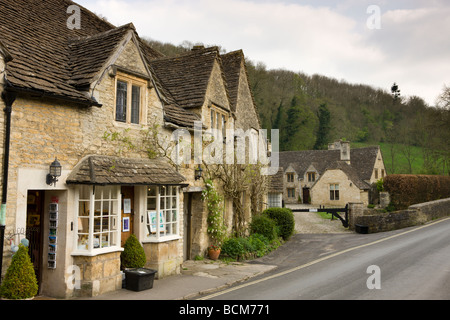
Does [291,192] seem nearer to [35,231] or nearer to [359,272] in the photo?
[359,272]

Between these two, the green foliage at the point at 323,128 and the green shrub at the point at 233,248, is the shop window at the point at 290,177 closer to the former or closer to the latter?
the green foliage at the point at 323,128

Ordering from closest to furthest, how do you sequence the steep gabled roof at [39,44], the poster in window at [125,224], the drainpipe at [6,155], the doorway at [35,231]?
the drainpipe at [6,155]
the steep gabled roof at [39,44]
the doorway at [35,231]
the poster in window at [125,224]

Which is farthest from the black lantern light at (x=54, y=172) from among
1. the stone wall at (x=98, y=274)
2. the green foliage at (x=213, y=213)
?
the green foliage at (x=213, y=213)

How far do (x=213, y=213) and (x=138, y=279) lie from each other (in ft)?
18.0

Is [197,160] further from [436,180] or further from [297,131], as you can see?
[297,131]

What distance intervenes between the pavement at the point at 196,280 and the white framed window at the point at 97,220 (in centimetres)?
119

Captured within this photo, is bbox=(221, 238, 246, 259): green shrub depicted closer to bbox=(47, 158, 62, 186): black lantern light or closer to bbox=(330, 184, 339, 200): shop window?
bbox=(47, 158, 62, 186): black lantern light

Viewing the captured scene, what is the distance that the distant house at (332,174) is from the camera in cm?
4172

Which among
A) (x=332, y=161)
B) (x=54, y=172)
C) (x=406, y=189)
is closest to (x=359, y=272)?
(x=54, y=172)

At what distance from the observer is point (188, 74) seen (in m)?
15.1

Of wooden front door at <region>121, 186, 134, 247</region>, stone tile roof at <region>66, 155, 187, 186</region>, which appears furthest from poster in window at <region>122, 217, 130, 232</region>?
stone tile roof at <region>66, 155, 187, 186</region>

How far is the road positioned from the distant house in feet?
81.4
